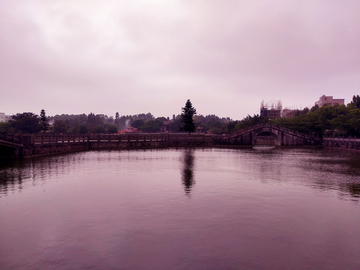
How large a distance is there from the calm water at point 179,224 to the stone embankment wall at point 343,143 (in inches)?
1414

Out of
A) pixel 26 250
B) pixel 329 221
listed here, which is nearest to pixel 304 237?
pixel 329 221

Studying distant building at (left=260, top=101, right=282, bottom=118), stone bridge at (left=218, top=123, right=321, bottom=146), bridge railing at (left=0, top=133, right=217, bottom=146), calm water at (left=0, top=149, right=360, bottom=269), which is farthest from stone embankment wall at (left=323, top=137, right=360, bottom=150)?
distant building at (left=260, top=101, right=282, bottom=118)

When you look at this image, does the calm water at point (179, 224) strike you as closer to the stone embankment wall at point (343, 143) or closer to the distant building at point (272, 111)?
the stone embankment wall at point (343, 143)

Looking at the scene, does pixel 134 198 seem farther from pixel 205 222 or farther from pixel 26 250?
pixel 26 250

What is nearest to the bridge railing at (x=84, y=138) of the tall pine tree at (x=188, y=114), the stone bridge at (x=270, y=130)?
the stone bridge at (x=270, y=130)

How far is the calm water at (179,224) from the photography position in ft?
26.9

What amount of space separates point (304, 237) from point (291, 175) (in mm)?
14068

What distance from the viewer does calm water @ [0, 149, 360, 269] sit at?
26.9ft

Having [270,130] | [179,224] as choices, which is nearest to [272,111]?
[270,130]

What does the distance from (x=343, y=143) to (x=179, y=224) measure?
56099 millimetres

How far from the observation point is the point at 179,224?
10.9 metres

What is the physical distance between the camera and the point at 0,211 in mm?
12578

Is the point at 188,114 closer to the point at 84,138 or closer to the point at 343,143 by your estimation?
the point at 84,138

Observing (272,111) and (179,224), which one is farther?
(272,111)
